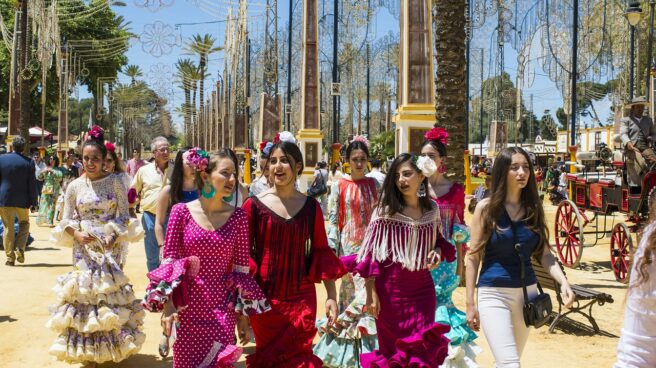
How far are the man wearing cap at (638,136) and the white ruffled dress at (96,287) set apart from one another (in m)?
7.67

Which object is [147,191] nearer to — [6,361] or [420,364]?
[6,361]

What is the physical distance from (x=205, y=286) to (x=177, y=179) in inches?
78.4

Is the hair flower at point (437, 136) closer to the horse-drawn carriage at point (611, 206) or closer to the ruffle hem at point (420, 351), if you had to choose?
the ruffle hem at point (420, 351)

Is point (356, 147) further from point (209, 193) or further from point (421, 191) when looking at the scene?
point (209, 193)

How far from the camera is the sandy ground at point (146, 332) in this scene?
23.8ft

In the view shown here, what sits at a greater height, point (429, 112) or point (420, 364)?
point (429, 112)

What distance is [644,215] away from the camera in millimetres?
11359

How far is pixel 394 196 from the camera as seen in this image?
520cm

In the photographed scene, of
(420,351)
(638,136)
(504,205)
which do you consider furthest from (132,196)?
(638,136)

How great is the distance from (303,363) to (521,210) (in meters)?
1.71

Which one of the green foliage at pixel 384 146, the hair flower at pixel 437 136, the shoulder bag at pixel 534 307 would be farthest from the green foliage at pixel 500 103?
the shoulder bag at pixel 534 307

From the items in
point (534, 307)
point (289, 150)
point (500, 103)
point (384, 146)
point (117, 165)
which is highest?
point (500, 103)

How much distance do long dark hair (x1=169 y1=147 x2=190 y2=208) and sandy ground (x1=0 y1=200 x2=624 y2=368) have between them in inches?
62.8

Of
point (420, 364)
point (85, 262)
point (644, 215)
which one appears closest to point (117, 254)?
point (85, 262)
